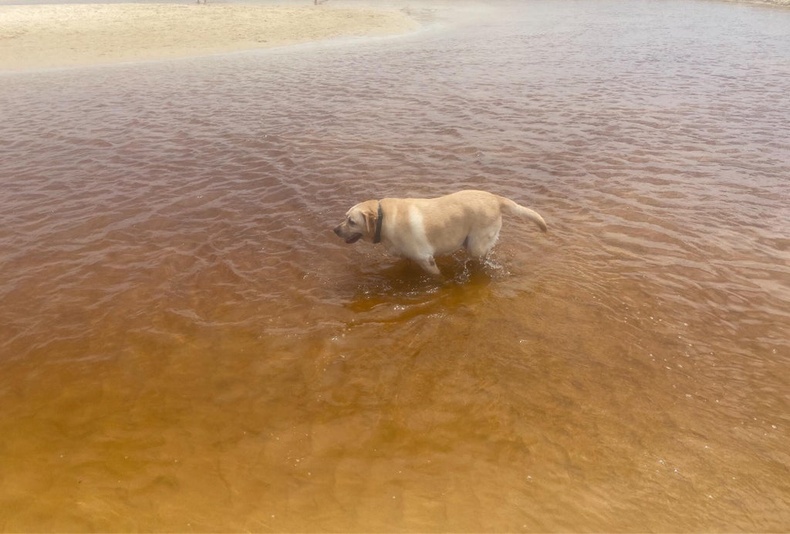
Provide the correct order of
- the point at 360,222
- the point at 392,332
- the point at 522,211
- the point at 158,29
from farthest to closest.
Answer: the point at 158,29, the point at 522,211, the point at 360,222, the point at 392,332

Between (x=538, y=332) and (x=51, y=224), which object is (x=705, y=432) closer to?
(x=538, y=332)

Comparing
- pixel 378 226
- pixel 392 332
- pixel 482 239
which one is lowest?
pixel 392 332

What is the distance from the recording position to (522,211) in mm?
7012

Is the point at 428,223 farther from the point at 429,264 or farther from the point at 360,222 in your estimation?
the point at 360,222

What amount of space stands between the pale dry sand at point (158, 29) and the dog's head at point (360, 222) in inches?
918

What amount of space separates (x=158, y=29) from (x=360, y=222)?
29.1 meters

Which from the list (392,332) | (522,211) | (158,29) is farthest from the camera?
(158,29)

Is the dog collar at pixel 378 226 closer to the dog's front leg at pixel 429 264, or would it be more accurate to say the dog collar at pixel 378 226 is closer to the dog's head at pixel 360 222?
the dog's head at pixel 360 222

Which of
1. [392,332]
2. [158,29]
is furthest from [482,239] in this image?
[158,29]

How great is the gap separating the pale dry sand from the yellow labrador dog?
23.5m

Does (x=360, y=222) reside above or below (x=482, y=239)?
above

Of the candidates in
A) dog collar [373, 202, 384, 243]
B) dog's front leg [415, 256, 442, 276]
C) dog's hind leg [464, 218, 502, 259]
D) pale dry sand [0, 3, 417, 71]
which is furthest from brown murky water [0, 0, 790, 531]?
pale dry sand [0, 3, 417, 71]

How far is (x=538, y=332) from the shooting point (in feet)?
20.6

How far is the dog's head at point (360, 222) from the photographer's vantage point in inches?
264
